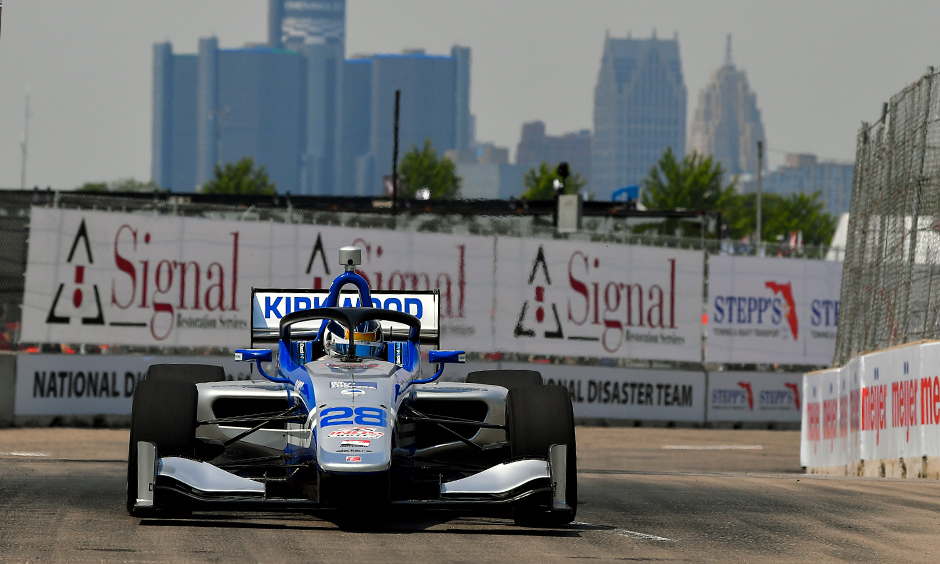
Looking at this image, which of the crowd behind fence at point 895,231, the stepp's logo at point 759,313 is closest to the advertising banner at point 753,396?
the stepp's logo at point 759,313

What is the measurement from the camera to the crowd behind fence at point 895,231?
1511 cm

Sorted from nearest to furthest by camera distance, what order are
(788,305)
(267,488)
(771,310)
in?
1. (267,488)
2. (771,310)
3. (788,305)

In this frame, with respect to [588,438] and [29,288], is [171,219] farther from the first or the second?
[588,438]

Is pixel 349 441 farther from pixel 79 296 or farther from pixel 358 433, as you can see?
pixel 79 296

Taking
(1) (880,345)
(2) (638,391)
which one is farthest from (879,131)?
(2) (638,391)

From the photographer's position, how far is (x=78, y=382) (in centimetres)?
2150

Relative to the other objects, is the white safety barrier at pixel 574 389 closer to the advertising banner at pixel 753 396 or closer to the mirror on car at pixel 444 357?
the advertising banner at pixel 753 396

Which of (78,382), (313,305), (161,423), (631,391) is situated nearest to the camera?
(161,423)

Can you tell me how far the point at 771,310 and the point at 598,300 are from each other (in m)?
3.59

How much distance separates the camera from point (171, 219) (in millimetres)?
22453

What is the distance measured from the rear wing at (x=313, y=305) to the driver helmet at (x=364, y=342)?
1455mm

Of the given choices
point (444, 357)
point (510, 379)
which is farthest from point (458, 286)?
point (444, 357)

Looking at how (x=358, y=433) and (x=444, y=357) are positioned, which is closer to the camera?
(x=358, y=433)

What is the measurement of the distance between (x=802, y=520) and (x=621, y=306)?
52.0 feet
